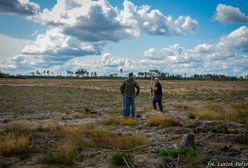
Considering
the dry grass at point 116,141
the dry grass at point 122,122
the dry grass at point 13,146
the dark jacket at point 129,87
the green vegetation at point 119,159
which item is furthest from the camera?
the dark jacket at point 129,87

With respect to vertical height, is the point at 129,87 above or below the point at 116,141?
above

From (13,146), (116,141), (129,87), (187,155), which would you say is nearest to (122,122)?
(129,87)

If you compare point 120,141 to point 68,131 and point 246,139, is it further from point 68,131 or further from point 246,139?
point 246,139

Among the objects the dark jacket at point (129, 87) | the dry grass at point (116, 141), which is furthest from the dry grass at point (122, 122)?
the dry grass at point (116, 141)

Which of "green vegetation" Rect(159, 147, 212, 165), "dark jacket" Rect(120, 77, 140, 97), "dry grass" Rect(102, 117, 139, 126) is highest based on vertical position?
"dark jacket" Rect(120, 77, 140, 97)

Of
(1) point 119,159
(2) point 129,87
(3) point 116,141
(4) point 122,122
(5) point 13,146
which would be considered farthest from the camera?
(2) point 129,87

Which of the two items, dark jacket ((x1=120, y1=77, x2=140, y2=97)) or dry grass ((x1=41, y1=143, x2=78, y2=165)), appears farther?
dark jacket ((x1=120, y1=77, x2=140, y2=97))

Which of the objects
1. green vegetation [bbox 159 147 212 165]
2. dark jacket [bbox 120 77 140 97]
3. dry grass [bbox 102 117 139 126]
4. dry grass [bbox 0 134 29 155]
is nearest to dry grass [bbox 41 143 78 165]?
dry grass [bbox 0 134 29 155]

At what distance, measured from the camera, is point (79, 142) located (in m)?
8.81

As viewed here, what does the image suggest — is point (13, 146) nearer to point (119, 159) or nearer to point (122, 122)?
point (119, 159)

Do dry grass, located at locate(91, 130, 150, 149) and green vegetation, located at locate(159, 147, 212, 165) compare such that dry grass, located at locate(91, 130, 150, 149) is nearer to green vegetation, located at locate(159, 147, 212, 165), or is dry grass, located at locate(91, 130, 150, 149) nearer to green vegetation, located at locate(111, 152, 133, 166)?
green vegetation, located at locate(159, 147, 212, 165)

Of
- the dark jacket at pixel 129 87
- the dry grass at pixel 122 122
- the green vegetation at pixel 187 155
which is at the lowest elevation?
the dry grass at pixel 122 122

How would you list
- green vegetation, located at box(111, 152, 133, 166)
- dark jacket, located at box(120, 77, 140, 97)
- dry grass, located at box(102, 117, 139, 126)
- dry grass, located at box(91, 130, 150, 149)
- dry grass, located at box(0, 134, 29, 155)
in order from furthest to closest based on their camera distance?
dark jacket, located at box(120, 77, 140, 97), dry grass, located at box(102, 117, 139, 126), dry grass, located at box(91, 130, 150, 149), dry grass, located at box(0, 134, 29, 155), green vegetation, located at box(111, 152, 133, 166)

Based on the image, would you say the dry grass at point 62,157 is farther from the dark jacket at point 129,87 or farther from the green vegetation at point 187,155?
the dark jacket at point 129,87
